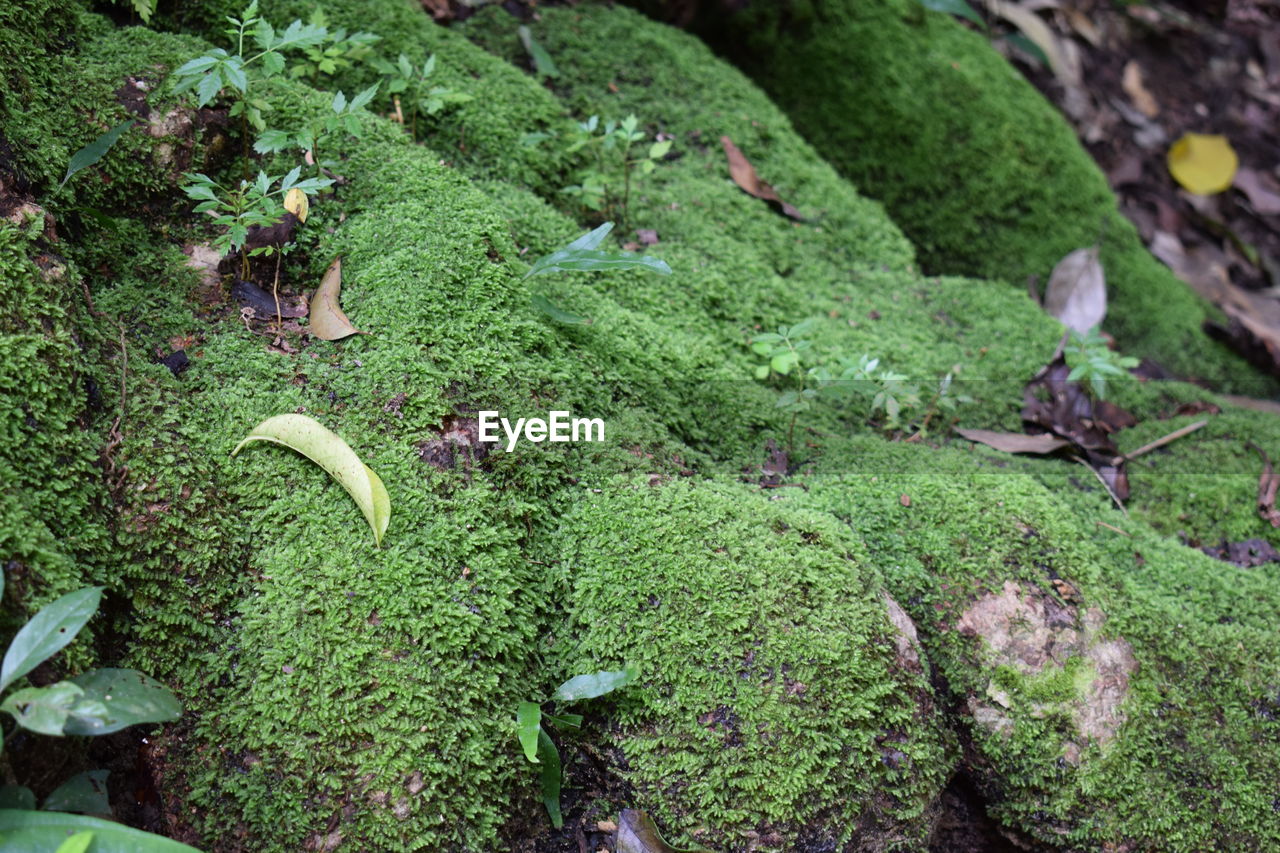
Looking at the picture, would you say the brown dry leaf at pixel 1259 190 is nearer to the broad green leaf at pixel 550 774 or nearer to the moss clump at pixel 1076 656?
the moss clump at pixel 1076 656

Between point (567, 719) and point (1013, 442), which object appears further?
point (1013, 442)

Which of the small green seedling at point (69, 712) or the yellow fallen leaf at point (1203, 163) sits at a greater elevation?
the small green seedling at point (69, 712)

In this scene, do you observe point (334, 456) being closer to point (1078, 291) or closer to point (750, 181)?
point (750, 181)

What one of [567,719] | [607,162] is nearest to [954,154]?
[607,162]

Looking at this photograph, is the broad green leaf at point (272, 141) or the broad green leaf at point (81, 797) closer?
the broad green leaf at point (81, 797)

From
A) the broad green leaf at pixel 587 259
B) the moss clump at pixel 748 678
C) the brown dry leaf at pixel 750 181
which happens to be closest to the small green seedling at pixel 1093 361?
the brown dry leaf at pixel 750 181
